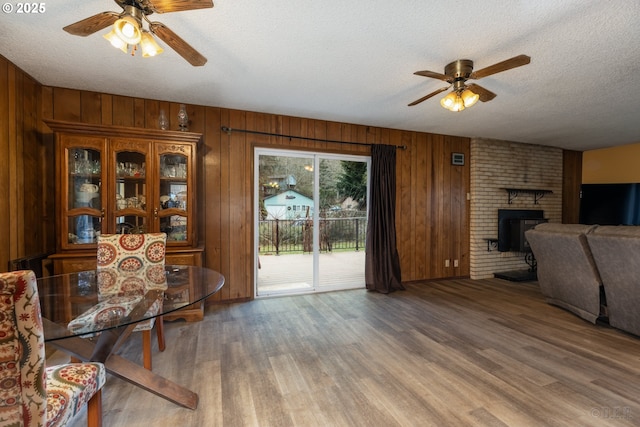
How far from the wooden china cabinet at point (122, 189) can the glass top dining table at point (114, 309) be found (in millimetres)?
812

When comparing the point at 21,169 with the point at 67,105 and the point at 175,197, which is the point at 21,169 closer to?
the point at 67,105

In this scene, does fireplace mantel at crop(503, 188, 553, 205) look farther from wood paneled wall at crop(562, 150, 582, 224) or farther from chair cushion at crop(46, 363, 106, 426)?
chair cushion at crop(46, 363, 106, 426)

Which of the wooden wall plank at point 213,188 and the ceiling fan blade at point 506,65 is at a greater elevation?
the ceiling fan blade at point 506,65

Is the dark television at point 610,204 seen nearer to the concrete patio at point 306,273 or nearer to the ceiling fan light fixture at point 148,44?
the concrete patio at point 306,273

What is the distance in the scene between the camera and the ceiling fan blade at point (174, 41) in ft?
5.06

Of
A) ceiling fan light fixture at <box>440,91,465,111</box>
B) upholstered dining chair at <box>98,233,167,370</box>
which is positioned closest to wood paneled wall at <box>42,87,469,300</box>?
upholstered dining chair at <box>98,233,167,370</box>

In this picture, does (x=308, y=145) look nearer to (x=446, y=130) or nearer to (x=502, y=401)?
(x=446, y=130)

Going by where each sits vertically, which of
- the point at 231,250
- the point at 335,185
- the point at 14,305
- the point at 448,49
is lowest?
the point at 231,250

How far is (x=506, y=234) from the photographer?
496 cm

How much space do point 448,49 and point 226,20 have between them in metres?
1.61

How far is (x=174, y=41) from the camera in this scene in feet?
5.37

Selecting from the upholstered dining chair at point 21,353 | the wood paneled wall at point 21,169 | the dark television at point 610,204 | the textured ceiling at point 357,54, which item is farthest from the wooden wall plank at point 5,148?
the dark television at point 610,204

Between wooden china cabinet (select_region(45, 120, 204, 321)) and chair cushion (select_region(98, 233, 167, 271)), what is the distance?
53cm

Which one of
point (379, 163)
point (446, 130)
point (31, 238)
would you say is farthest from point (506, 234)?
point (31, 238)
